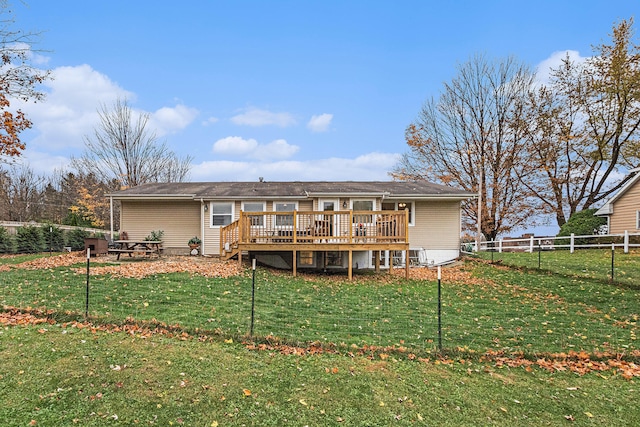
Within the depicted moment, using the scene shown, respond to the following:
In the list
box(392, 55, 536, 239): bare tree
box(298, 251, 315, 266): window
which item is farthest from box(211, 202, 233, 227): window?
box(392, 55, 536, 239): bare tree

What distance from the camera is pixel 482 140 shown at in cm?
2400

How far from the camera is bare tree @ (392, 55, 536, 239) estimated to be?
2317cm

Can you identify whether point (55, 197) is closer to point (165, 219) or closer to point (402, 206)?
point (165, 219)

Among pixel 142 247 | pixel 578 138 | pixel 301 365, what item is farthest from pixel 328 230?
pixel 578 138

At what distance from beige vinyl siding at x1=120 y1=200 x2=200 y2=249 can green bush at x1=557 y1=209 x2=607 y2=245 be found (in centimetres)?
2004

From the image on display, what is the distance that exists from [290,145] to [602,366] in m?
23.8

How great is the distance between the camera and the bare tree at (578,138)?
72.1 ft

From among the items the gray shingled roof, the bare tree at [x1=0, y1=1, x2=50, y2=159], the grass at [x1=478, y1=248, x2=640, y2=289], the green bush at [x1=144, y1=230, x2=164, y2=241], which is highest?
the bare tree at [x1=0, y1=1, x2=50, y2=159]

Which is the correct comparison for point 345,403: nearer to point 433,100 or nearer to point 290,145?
point 290,145

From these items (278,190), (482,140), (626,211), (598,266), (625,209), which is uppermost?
(482,140)

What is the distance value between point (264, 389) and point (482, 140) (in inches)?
959

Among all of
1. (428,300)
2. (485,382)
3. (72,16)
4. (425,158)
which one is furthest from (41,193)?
(485,382)

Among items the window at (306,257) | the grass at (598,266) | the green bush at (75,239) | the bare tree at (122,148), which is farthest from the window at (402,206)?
the bare tree at (122,148)

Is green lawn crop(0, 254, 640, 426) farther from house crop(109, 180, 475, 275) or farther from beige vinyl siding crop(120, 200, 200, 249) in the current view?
beige vinyl siding crop(120, 200, 200, 249)
